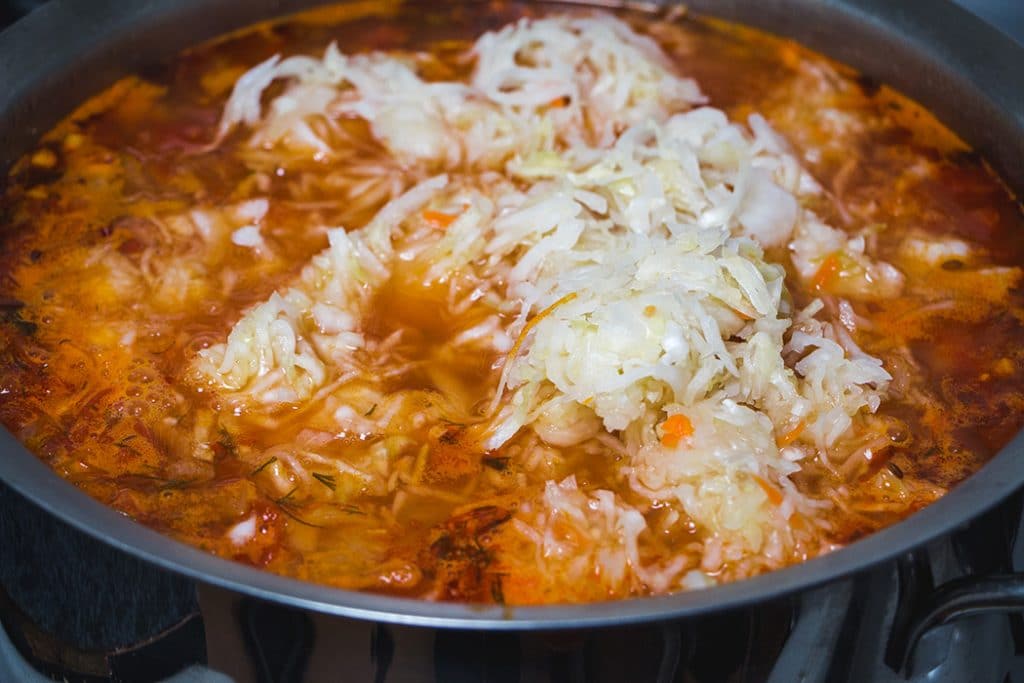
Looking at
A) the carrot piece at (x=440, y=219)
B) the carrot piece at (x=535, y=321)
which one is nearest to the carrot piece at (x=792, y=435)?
the carrot piece at (x=535, y=321)

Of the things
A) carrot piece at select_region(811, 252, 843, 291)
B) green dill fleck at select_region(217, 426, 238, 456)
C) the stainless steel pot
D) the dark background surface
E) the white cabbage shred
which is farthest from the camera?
the dark background surface

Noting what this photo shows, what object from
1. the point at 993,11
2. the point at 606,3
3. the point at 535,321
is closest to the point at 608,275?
the point at 535,321

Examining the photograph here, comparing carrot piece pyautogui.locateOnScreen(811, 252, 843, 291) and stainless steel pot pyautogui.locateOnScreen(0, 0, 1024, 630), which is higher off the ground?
stainless steel pot pyautogui.locateOnScreen(0, 0, 1024, 630)

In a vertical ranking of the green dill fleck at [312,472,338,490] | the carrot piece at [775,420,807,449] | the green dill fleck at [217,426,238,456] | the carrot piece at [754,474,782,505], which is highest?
the carrot piece at [754,474,782,505]

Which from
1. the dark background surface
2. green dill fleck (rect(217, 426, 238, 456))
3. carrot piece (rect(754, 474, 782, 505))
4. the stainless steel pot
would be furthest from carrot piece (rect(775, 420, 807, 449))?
the dark background surface

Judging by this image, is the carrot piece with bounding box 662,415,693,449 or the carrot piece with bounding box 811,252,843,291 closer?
the carrot piece with bounding box 662,415,693,449

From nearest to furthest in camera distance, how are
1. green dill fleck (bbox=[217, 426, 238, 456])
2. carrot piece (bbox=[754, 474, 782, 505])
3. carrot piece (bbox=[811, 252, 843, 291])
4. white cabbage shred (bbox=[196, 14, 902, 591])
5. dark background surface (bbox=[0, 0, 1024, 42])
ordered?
carrot piece (bbox=[754, 474, 782, 505]) < white cabbage shred (bbox=[196, 14, 902, 591]) < green dill fleck (bbox=[217, 426, 238, 456]) < carrot piece (bbox=[811, 252, 843, 291]) < dark background surface (bbox=[0, 0, 1024, 42])

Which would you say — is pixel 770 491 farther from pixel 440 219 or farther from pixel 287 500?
pixel 440 219

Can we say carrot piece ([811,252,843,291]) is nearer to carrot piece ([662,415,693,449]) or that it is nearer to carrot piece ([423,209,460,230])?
carrot piece ([662,415,693,449])
